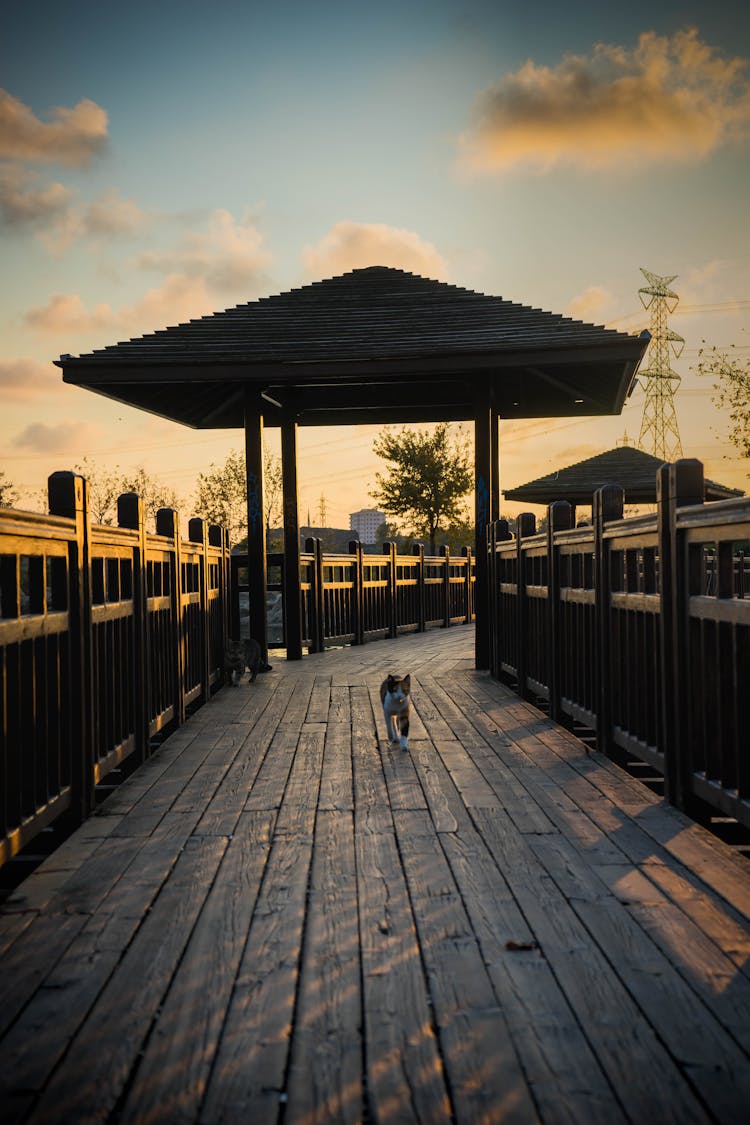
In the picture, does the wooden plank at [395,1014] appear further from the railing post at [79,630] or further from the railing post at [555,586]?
the railing post at [555,586]

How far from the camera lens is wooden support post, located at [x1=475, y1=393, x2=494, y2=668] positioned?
36.0 ft

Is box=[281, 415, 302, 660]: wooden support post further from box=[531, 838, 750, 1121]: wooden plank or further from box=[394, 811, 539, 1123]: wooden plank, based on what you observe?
box=[531, 838, 750, 1121]: wooden plank

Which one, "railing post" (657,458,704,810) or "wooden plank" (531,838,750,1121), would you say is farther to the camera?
"railing post" (657,458,704,810)

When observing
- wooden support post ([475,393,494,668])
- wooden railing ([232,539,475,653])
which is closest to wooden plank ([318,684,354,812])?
wooden support post ([475,393,494,668])

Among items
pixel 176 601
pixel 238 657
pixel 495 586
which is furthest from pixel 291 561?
pixel 176 601

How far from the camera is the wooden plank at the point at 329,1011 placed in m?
1.87

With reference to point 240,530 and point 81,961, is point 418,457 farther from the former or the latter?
point 81,961

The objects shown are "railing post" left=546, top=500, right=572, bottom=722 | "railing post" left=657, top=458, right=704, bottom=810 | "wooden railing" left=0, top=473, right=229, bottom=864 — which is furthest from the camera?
"railing post" left=546, top=500, right=572, bottom=722

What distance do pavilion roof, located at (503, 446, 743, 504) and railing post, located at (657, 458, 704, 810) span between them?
49.1 feet

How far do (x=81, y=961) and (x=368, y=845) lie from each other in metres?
1.43

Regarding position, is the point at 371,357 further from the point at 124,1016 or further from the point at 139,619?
the point at 124,1016

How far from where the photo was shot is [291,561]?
1205 centimetres

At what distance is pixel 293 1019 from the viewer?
7.32 ft

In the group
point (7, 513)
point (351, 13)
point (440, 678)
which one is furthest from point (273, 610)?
point (7, 513)
